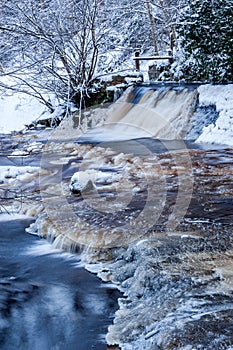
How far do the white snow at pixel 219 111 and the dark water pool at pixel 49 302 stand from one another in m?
5.56

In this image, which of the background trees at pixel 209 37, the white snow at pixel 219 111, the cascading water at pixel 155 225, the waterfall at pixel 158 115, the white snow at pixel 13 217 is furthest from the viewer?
the background trees at pixel 209 37

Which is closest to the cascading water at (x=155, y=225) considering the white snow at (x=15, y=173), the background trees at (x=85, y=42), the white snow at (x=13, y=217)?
the white snow at (x=13, y=217)

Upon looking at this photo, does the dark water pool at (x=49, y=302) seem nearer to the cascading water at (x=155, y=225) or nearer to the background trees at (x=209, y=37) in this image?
the cascading water at (x=155, y=225)

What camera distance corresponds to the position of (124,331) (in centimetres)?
372

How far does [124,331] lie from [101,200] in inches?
121

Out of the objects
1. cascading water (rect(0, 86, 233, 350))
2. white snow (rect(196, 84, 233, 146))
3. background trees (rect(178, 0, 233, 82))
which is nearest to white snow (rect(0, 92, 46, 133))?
cascading water (rect(0, 86, 233, 350))

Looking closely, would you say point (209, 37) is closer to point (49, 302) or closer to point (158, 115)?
point (158, 115)

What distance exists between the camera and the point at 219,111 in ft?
36.2

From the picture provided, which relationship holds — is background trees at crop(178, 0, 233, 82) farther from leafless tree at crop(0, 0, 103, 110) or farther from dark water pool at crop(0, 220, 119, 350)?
dark water pool at crop(0, 220, 119, 350)

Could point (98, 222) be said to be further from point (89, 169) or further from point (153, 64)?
point (153, 64)

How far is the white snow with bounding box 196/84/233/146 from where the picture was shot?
10.3m

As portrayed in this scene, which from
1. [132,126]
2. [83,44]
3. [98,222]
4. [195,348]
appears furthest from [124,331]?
[83,44]

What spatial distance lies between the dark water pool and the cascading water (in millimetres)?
154

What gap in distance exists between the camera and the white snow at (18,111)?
1733 centimetres
